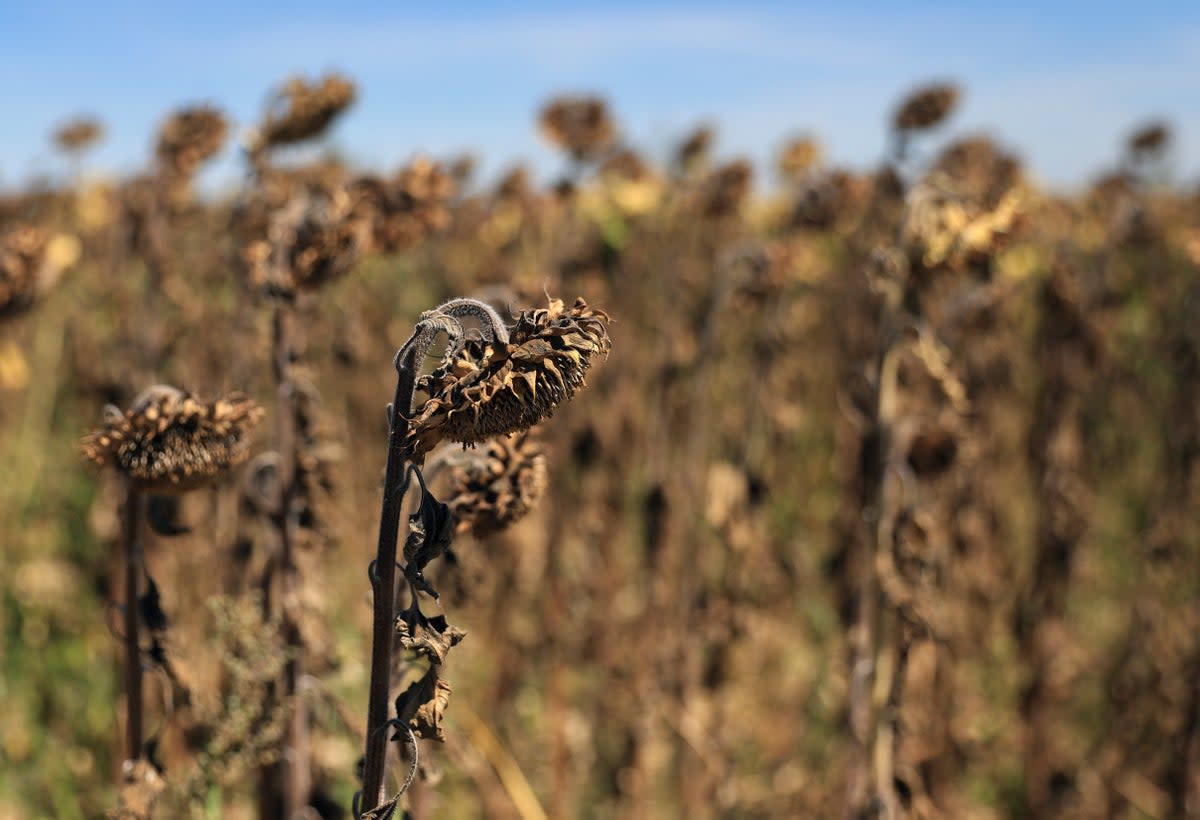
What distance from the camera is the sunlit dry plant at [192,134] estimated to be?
3605 millimetres

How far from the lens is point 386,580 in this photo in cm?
139

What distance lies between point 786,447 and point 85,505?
14.8 ft

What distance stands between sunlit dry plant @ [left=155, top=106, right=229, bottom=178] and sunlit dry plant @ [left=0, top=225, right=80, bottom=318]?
634 mm

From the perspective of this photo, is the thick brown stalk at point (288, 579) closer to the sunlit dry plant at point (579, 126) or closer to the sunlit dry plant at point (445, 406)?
the sunlit dry plant at point (445, 406)

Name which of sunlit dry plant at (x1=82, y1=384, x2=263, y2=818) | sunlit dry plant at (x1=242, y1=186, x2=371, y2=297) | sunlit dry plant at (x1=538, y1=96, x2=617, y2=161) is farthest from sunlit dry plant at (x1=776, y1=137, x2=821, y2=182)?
sunlit dry plant at (x1=82, y1=384, x2=263, y2=818)

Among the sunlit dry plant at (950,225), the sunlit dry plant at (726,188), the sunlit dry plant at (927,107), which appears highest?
the sunlit dry plant at (927,107)

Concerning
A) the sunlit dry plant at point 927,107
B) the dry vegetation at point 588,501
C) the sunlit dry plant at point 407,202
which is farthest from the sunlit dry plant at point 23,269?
the sunlit dry plant at point 927,107

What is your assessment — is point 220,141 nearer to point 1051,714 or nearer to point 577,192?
point 577,192

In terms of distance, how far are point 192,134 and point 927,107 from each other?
2468mm

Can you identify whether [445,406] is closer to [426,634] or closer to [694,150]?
[426,634]

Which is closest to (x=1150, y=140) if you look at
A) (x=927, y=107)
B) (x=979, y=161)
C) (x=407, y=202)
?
(x=979, y=161)

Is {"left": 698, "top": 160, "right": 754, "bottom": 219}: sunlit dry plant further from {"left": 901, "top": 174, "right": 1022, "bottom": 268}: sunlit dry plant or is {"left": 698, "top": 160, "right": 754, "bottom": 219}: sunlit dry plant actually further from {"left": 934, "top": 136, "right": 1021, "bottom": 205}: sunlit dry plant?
{"left": 901, "top": 174, "right": 1022, "bottom": 268}: sunlit dry plant

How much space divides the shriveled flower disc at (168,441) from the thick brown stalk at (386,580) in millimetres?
545

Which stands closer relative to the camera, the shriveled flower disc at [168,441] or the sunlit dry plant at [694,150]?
the shriveled flower disc at [168,441]
